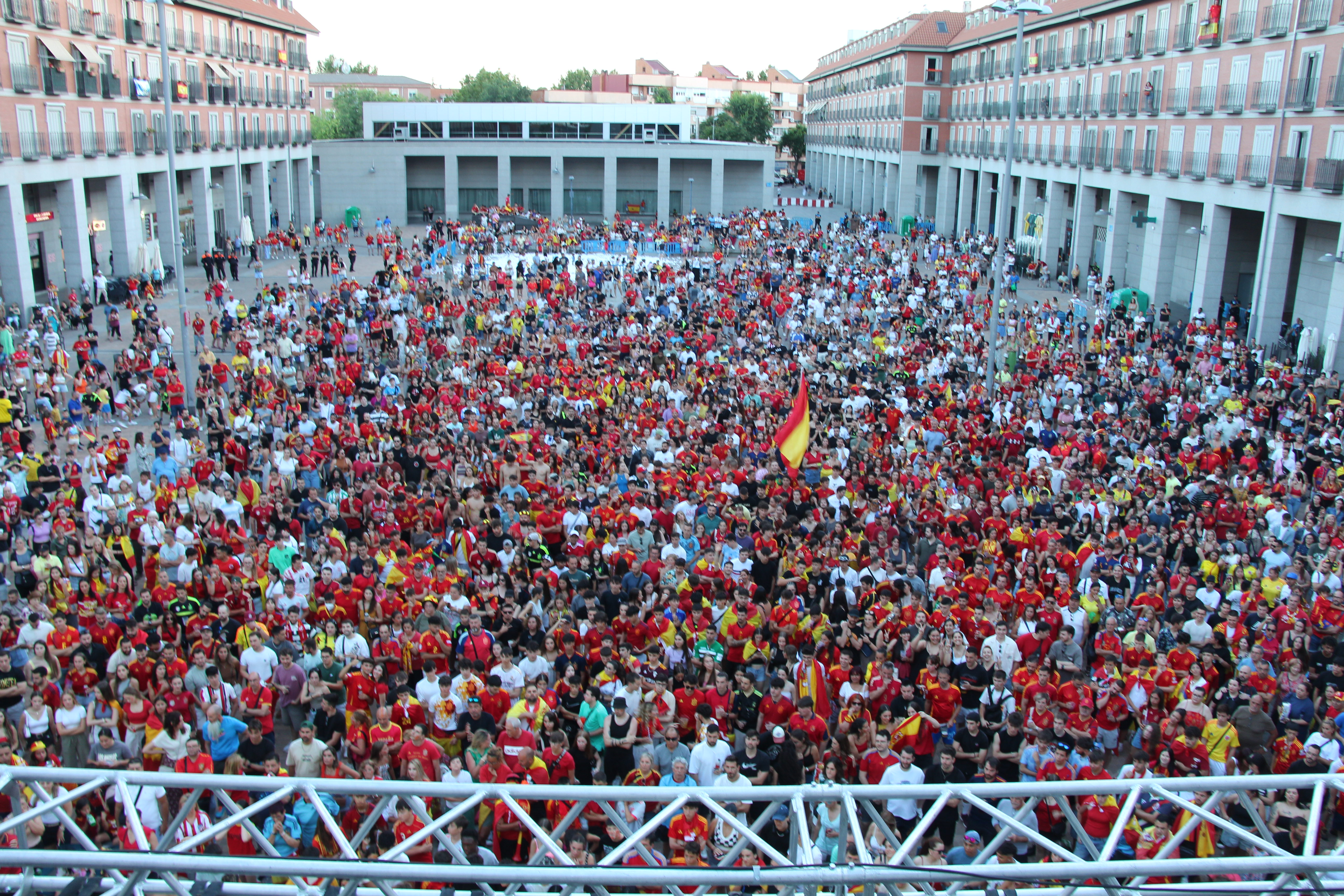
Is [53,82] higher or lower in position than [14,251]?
higher

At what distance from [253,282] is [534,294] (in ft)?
46.3

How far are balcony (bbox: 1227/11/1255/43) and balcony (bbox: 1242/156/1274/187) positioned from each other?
147 inches

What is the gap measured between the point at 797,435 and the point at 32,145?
1180 inches

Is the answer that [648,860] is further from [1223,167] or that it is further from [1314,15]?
[1223,167]

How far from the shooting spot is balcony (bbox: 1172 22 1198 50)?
1393 inches

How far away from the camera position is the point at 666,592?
1151 cm

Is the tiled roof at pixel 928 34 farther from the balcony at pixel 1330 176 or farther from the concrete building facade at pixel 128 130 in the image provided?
the balcony at pixel 1330 176

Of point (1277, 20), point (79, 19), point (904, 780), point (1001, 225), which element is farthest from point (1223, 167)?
point (79, 19)

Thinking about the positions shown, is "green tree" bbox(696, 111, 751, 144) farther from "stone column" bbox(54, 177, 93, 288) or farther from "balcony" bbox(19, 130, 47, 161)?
"balcony" bbox(19, 130, 47, 161)

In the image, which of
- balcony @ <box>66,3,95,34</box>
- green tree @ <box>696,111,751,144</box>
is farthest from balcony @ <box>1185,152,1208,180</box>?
green tree @ <box>696,111,751,144</box>

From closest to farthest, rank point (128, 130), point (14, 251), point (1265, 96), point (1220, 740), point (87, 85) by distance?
point (1220, 740), point (1265, 96), point (14, 251), point (87, 85), point (128, 130)

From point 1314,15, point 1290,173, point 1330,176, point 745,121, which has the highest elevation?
point 745,121

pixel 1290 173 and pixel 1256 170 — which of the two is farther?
pixel 1256 170

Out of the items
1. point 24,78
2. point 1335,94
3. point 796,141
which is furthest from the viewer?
point 796,141
